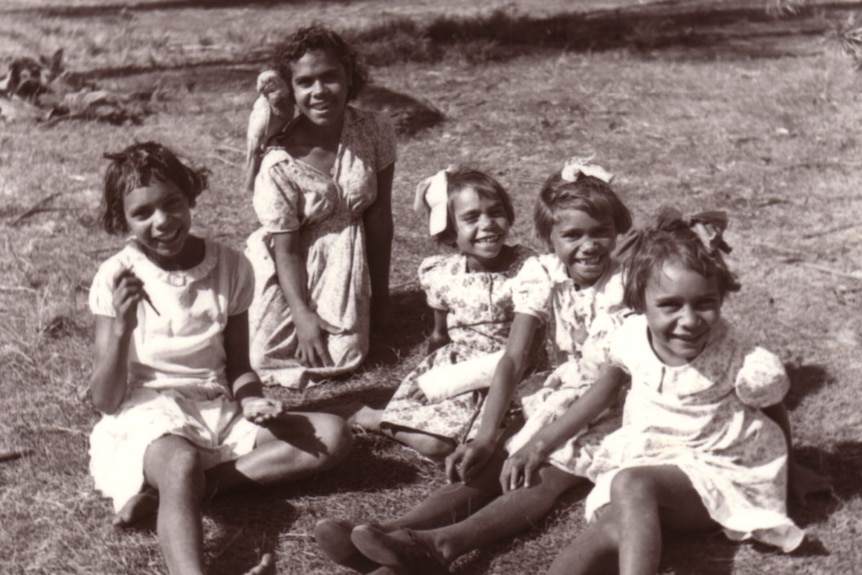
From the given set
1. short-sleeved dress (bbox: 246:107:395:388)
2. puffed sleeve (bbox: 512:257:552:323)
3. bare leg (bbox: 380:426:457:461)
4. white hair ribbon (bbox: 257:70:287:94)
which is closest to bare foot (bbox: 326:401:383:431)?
bare leg (bbox: 380:426:457:461)

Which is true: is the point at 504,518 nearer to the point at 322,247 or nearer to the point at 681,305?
the point at 681,305

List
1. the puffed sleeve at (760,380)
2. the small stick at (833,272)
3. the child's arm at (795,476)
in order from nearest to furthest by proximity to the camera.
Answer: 1. the puffed sleeve at (760,380)
2. the child's arm at (795,476)
3. the small stick at (833,272)

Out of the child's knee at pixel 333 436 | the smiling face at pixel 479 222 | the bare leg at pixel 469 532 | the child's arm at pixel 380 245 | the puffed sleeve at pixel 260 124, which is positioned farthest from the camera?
the child's arm at pixel 380 245

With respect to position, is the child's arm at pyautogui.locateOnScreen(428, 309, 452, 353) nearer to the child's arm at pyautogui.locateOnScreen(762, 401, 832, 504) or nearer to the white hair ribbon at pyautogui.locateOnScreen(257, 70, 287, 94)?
the white hair ribbon at pyautogui.locateOnScreen(257, 70, 287, 94)

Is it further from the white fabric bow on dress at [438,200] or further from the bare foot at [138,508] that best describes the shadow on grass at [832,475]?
the bare foot at [138,508]

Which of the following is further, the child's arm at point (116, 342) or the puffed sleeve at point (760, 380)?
the child's arm at point (116, 342)

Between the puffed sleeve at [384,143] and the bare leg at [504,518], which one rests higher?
the puffed sleeve at [384,143]

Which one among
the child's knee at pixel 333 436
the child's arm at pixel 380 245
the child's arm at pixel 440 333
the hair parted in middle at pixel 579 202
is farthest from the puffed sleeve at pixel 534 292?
the child's arm at pixel 380 245

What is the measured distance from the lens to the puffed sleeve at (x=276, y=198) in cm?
486

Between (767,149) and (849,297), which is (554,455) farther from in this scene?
(767,149)

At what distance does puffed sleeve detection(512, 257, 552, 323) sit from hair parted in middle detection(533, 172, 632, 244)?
0.12 meters

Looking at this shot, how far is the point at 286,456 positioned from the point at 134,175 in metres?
1.03

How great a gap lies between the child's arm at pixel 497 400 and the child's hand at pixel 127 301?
3.63ft

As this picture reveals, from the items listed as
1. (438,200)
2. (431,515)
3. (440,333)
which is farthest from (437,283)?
(431,515)
